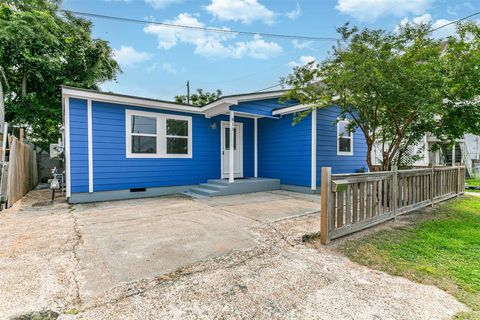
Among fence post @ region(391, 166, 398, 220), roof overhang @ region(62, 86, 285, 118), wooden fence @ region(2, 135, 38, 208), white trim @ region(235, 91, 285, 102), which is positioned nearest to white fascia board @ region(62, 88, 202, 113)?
roof overhang @ region(62, 86, 285, 118)

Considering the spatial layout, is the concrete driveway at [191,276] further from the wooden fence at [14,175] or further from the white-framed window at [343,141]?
the white-framed window at [343,141]

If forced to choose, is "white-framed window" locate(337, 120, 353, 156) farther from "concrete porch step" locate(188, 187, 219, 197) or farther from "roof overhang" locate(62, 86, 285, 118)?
"concrete porch step" locate(188, 187, 219, 197)

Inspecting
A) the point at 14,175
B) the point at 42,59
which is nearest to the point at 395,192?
the point at 14,175

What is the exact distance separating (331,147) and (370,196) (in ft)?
14.6

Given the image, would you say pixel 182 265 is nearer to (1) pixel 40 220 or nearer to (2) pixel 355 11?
(1) pixel 40 220

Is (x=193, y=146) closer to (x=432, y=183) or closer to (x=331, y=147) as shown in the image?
(x=331, y=147)

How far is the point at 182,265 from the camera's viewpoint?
263 centimetres

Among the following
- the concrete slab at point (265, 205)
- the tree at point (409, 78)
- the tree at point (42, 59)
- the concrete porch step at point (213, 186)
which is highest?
the tree at point (42, 59)

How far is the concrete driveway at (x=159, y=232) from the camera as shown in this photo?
253cm

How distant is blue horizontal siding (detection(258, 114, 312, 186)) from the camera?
7.75 m

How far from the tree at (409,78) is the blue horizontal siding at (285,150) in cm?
218

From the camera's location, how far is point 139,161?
7.04 meters

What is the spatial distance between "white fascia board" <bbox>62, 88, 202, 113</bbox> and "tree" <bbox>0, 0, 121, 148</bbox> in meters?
6.22

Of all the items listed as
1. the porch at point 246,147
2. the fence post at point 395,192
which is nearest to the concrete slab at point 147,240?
the porch at point 246,147
